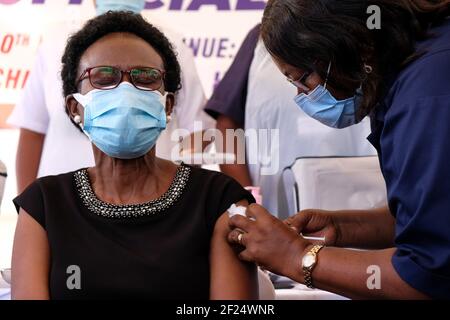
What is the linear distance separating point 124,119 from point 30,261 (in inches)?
13.6

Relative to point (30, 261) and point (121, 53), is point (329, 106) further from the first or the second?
point (30, 261)

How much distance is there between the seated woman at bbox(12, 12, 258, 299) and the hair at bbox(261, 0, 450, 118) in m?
0.36

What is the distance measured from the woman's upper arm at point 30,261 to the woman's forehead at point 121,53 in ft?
1.16

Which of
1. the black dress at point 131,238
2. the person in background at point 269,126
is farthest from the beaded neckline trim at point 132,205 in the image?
the person in background at point 269,126

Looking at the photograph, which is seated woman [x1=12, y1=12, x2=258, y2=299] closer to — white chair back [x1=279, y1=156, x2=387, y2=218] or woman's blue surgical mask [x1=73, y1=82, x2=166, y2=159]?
woman's blue surgical mask [x1=73, y1=82, x2=166, y2=159]

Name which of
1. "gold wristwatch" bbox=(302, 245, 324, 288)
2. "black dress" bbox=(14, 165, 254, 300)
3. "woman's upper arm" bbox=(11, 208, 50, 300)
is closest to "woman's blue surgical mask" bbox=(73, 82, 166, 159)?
"black dress" bbox=(14, 165, 254, 300)

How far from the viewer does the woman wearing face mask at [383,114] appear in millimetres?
1191

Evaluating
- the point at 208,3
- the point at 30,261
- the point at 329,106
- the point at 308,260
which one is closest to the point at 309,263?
the point at 308,260

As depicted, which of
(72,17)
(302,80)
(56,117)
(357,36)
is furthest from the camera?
(72,17)

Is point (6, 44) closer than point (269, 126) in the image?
No

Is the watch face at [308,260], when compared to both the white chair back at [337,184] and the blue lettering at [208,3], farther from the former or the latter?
the blue lettering at [208,3]

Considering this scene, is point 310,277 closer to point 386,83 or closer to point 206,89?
point 386,83

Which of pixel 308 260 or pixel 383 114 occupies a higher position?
pixel 383 114

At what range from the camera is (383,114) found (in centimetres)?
134
